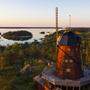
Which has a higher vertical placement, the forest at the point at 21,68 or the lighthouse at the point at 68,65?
the lighthouse at the point at 68,65

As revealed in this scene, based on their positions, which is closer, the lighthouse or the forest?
the lighthouse

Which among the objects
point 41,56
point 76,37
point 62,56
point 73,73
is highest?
point 76,37

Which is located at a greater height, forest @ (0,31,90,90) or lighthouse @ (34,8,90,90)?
lighthouse @ (34,8,90,90)

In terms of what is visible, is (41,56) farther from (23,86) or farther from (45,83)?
(45,83)

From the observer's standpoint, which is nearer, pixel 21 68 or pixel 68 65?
pixel 68 65

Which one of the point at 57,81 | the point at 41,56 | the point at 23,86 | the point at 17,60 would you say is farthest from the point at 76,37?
the point at 41,56

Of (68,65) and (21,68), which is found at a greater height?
(68,65)

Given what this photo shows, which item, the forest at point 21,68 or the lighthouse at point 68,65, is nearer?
the lighthouse at point 68,65

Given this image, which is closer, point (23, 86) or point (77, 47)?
point (77, 47)

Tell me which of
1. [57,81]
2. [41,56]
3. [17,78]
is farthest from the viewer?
[41,56]

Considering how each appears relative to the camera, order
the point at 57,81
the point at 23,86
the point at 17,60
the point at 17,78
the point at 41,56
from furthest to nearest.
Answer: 1. the point at 41,56
2. the point at 17,60
3. the point at 17,78
4. the point at 23,86
5. the point at 57,81

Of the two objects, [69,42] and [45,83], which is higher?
[69,42]
